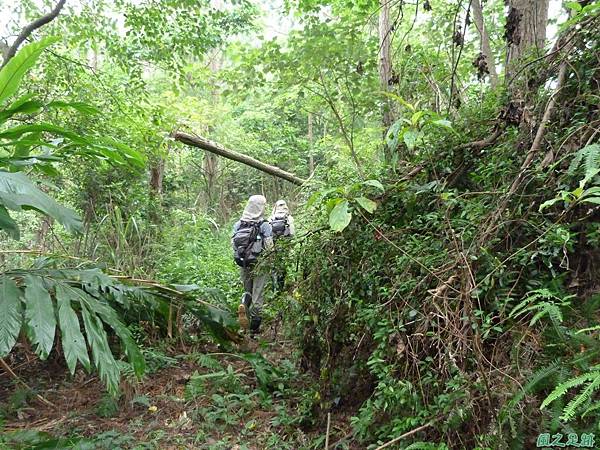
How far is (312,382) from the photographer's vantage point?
11.9 ft

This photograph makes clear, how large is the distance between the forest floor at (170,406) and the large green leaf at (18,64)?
1.99 m

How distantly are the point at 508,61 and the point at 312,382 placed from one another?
3.02 m

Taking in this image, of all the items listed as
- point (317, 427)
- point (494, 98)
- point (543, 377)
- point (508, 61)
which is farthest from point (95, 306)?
point (508, 61)

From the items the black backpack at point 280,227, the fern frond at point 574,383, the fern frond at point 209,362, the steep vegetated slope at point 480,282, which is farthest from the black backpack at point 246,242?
the fern frond at point 574,383

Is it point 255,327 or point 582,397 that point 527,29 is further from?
point 255,327

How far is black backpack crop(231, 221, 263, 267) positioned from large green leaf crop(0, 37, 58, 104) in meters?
3.13

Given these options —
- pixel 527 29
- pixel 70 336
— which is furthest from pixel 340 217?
pixel 527 29

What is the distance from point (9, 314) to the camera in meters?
2.32

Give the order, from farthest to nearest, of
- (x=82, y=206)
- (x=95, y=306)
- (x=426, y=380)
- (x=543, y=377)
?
(x=82, y=206), (x=95, y=306), (x=426, y=380), (x=543, y=377)

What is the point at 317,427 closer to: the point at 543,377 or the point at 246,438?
the point at 246,438

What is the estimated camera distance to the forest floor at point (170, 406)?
10.2 feet

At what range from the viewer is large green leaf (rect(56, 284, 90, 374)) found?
229 centimetres

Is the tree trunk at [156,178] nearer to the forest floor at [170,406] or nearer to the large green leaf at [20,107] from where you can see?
the forest floor at [170,406]

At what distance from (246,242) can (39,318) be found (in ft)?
9.94
